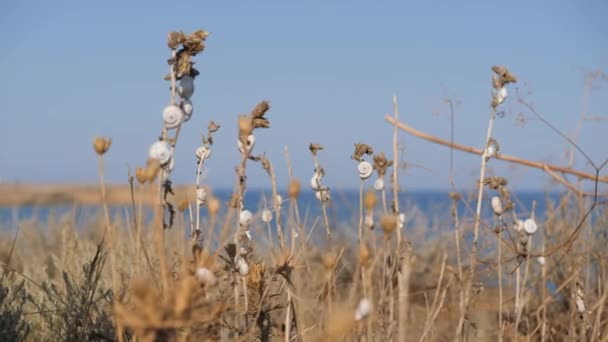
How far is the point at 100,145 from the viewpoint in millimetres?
1171

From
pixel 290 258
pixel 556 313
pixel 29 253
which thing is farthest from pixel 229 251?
pixel 29 253

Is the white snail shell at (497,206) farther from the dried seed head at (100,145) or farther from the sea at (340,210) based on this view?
the dried seed head at (100,145)

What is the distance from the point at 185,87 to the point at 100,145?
21cm

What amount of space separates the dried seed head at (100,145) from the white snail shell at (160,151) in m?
0.08

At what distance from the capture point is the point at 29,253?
6.47m

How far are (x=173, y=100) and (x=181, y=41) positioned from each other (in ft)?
0.40

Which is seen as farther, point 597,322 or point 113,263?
point 597,322

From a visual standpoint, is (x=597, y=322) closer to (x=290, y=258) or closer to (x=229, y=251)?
(x=290, y=258)

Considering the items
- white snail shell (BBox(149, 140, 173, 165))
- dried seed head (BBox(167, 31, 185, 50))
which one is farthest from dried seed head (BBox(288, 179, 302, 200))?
dried seed head (BBox(167, 31, 185, 50))

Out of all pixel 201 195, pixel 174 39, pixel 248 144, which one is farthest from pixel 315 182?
pixel 174 39

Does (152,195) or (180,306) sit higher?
(152,195)

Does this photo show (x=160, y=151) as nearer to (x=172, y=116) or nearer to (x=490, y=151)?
(x=172, y=116)

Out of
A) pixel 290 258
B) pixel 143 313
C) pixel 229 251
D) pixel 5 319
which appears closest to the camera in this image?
pixel 143 313

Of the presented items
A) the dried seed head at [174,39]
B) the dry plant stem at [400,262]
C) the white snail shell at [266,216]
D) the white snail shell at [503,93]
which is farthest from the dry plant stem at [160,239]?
the white snail shell at [503,93]
